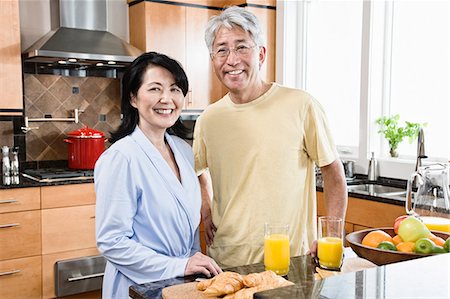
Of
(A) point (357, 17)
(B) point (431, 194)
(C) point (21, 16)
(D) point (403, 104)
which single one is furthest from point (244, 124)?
(C) point (21, 16)

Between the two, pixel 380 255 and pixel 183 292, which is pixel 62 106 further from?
pixel 380 255

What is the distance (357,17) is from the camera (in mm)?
4328

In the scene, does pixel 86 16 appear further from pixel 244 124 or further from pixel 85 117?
pixel 244 124

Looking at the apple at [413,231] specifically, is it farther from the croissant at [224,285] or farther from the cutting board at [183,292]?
the cutting board at [183,292]

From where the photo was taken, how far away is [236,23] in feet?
6.70

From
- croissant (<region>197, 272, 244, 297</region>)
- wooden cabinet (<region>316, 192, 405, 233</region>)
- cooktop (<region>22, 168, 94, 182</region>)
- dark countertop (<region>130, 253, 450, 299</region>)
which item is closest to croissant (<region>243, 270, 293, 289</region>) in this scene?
croissant (<region>197, 272, 244, 297</region>)

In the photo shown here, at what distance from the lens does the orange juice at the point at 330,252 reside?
1.57 m

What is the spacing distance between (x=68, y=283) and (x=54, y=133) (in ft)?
4.05

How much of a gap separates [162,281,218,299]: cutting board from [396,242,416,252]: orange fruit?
54cm

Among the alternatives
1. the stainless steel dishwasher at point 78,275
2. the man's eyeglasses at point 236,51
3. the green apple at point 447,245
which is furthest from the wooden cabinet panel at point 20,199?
the green apple at point 447,245

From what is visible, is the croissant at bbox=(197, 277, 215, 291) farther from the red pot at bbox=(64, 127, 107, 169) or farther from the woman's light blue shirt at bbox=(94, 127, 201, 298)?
the red pot at bbox=(64, 127, 107, 169)

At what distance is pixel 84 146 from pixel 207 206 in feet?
7.29

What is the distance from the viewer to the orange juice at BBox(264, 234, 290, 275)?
161 centimetres

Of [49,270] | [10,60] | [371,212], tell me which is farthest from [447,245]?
[10,60]
